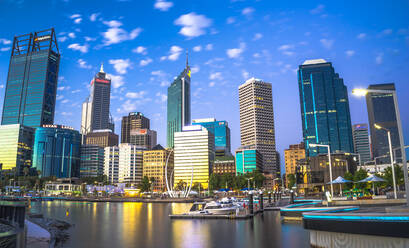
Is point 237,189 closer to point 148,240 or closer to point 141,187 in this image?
point 141,187

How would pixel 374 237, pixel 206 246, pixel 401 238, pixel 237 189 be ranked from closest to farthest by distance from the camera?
pixel 401 238 → pixel 374 237 → pixel 206 246 → pixel 237 189

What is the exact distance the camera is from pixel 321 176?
149125 mm

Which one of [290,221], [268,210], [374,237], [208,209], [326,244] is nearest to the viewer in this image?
[374,237]

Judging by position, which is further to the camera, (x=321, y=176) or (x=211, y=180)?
(x=211, y=180)

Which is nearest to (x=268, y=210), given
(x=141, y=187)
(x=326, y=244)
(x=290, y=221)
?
(x=290, y=221)

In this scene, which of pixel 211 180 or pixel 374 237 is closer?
pixel 374 237

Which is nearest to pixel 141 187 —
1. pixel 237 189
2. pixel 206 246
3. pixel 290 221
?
pixel 237 189

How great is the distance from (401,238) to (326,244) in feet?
17.3

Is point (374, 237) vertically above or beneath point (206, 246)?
above

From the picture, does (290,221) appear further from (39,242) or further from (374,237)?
(39,242)

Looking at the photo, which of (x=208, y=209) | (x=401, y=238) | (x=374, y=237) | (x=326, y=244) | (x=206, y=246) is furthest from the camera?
(x=208, y=209)

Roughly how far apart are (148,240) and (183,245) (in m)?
5.47

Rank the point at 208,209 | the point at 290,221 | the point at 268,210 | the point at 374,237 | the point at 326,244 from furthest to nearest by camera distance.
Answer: the point at 268,210 → the point at 208,209 → the point at 290,221 → the point at 326,244 → the point at 374,237

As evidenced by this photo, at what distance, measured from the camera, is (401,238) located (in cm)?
1584
